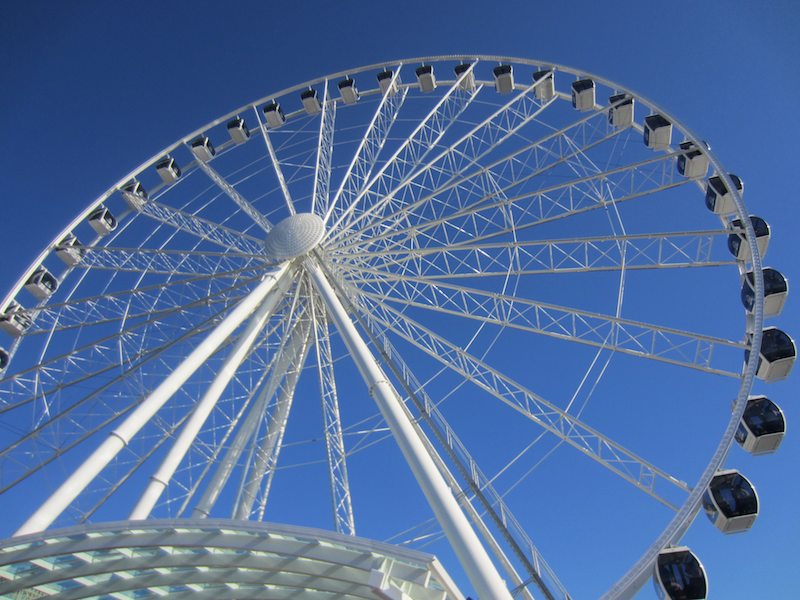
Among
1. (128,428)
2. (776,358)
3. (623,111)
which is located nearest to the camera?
(128,428)

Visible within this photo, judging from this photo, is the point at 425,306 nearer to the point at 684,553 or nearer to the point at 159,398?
the point at 159,398

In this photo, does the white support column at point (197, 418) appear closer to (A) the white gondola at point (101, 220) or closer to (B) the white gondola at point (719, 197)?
(A) the white gondola at point (101, 220)

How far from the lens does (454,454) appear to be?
37.1 feet

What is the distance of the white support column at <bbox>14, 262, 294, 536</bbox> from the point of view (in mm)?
11117

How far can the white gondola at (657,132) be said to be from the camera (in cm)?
1941

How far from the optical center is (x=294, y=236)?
18703 mm

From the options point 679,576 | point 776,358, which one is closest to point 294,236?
point 776,358

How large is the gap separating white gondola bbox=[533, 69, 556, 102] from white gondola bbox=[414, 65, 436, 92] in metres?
4.26

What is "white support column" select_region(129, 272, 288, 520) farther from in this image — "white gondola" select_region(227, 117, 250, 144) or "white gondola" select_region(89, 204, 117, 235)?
"white gondola" select_region(227, 117, 250, 144)

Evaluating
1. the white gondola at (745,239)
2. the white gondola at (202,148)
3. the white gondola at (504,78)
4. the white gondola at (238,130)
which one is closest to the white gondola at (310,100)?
the white gondola at (238,130)

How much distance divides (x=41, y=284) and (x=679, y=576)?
68.7 feet

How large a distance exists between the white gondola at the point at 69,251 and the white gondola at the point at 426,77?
1458cm

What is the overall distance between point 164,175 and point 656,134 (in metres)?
18.2

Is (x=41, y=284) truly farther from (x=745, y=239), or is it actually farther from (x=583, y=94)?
(x=745, y=239)
